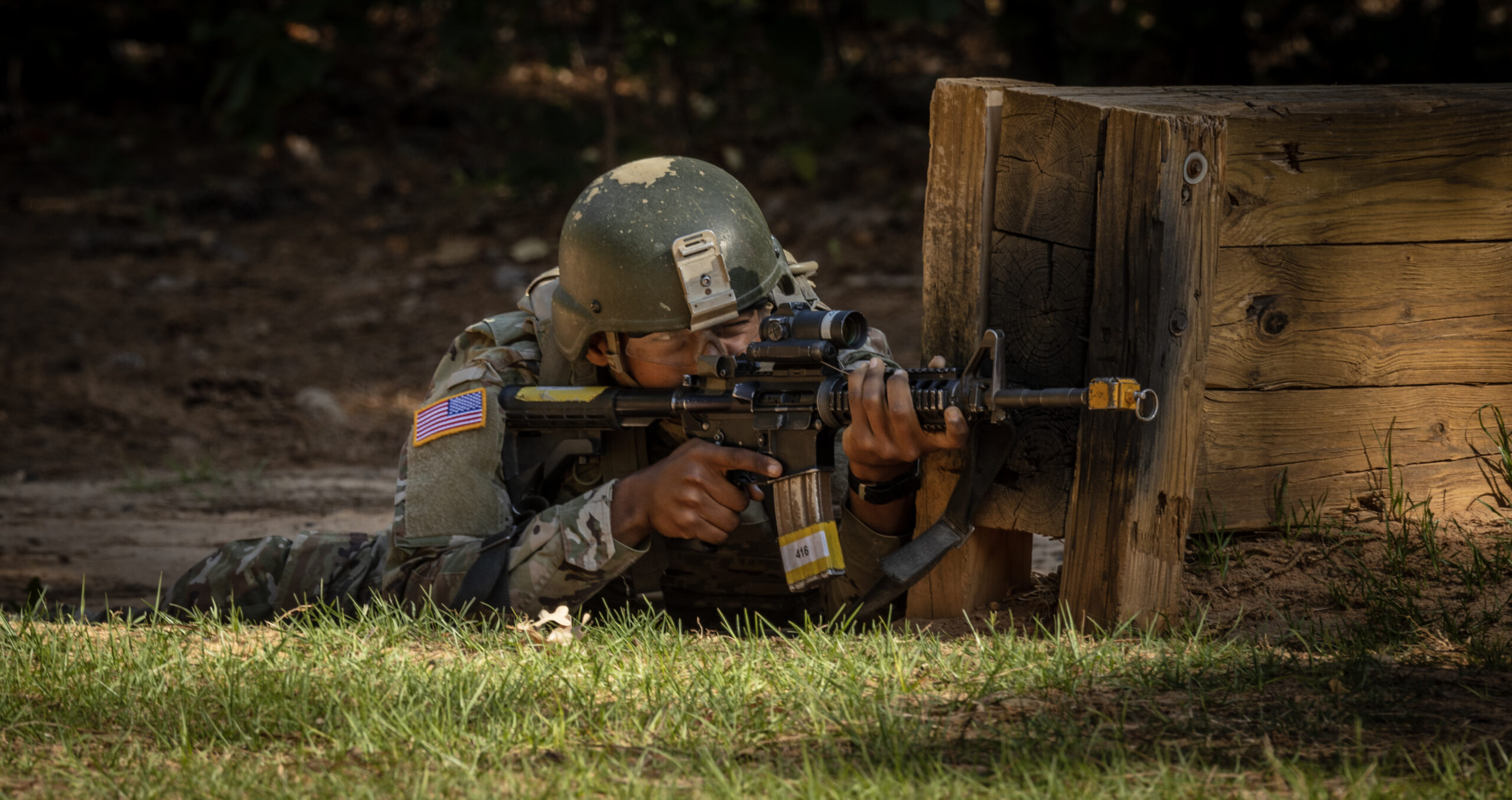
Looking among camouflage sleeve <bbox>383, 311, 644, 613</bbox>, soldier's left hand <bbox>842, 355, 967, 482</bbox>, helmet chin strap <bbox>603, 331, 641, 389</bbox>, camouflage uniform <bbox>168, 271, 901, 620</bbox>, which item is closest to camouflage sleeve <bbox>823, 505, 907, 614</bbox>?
camouflage uniform <bbox>168, 271, 901, 620</bbox>

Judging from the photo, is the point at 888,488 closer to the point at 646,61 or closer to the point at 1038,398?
the point at 1038,398

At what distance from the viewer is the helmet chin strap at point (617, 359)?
12.0 feet

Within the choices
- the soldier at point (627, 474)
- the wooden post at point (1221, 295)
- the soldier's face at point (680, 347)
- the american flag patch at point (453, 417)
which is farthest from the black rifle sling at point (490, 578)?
the wooden post at point (1221, 295)

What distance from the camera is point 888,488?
3.33m

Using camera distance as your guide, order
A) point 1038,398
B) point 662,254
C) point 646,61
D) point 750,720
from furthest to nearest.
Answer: point 646,61, point 662,254, point 1038,398, point 750,720

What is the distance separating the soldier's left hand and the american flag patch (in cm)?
113

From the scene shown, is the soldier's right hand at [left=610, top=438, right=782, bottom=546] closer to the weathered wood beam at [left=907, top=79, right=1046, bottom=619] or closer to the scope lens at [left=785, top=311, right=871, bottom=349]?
the scope lens at [left=785, top=311, right=871, bottom=349]

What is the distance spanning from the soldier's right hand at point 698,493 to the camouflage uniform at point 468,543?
0.16 meters

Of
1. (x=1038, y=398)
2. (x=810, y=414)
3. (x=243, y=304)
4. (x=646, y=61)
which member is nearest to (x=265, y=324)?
(x=243, y=304)

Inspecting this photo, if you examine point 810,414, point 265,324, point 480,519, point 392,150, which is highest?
point 392,150

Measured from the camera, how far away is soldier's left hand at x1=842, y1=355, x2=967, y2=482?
9.48 ft

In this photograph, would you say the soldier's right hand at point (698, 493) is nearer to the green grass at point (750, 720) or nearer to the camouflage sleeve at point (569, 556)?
the camouflage sleeve at point (569, 556)

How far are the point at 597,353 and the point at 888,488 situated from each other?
3.09 ft

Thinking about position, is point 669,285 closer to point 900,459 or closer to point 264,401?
point 900,459
